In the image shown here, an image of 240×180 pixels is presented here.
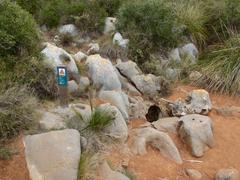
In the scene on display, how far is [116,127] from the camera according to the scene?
228 inches

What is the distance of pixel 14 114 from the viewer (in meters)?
5.26

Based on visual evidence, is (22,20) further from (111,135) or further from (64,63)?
(111,135)

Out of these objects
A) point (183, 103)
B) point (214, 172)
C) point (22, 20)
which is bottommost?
point (214, 172)

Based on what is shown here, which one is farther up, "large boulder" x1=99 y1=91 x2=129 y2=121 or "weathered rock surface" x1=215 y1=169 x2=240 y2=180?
"large boulder" x1=99 y1=91 x2=129 y2=121

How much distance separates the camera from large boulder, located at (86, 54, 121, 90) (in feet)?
22.1

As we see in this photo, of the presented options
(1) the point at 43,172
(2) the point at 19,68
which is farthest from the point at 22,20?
(1) the point at 43,172

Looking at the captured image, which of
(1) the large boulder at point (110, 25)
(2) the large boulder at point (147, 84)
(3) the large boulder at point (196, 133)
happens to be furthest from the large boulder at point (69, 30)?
(3) the large boulder at point (196, 133)

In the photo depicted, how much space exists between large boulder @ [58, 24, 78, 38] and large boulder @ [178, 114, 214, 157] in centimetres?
350

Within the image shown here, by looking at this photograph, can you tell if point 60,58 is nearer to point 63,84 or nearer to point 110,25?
point 63,84

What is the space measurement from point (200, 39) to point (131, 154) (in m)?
4.47

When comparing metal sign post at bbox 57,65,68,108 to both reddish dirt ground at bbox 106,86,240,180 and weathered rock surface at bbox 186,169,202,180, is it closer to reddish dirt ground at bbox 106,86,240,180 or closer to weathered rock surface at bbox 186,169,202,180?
reddish dirt ground at bbox 106,86,240,180

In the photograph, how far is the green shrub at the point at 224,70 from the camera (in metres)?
7.99

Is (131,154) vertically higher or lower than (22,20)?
lower

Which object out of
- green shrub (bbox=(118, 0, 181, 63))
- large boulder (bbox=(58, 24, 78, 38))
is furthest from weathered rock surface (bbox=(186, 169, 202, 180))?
large boulder (bbox=(58, 24, 78, 38))
